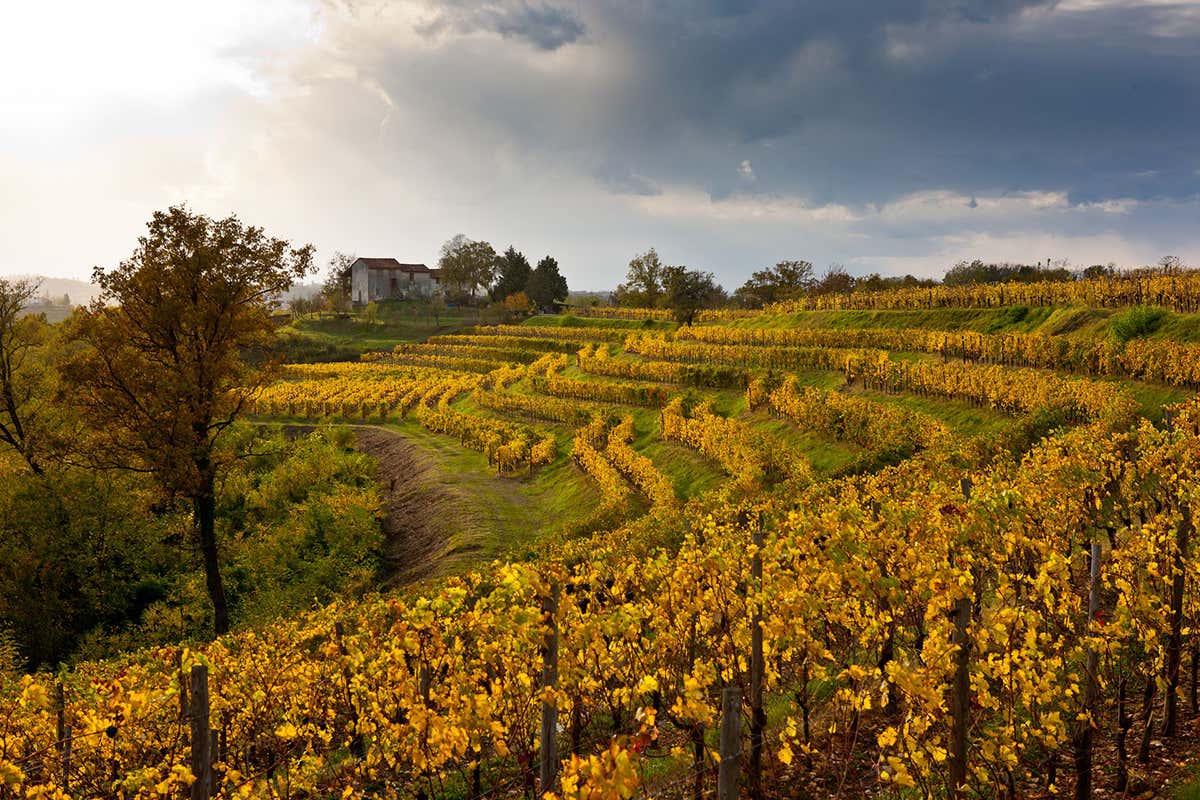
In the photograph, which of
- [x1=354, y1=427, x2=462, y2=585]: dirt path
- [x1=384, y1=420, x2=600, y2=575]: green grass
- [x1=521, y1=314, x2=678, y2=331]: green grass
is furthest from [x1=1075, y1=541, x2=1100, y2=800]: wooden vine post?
[x1=521, y1=314, x2=678, y2=331]: green grass

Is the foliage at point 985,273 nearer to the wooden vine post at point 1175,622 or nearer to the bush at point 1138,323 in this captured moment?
the bush at point 1138,323

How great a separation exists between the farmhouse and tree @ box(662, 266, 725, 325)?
54.0m

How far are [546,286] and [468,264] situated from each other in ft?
72.5

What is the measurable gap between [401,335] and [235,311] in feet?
282

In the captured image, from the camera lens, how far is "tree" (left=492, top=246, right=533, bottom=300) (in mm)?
124500

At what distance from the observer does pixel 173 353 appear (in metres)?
19.4

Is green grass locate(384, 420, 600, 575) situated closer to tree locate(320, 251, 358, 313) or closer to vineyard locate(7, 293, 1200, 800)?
vineyard locate(7, 293, 1200, 800)

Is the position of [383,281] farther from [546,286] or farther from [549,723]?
[549,723]

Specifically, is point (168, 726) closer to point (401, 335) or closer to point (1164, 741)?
point (1164, 741)

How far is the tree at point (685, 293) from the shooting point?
77.3 meters

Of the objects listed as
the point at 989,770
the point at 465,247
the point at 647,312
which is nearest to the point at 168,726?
the point at 989,770

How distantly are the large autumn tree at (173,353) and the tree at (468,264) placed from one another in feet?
368

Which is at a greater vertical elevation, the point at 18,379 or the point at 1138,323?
the point at 1138,323

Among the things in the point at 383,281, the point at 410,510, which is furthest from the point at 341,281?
the point at 410,510
